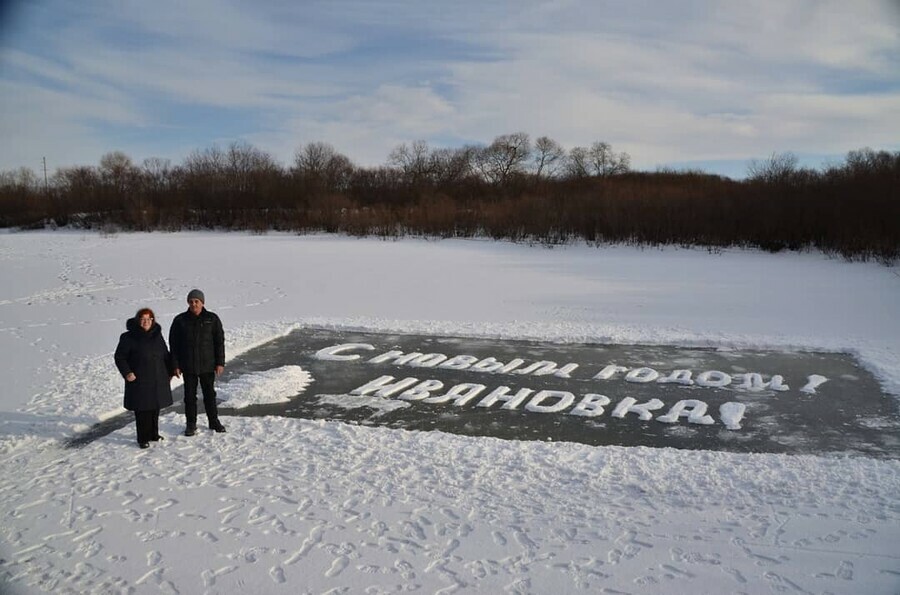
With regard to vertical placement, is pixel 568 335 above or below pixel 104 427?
above

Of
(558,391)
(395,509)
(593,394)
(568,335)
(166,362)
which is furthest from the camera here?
(568,335)

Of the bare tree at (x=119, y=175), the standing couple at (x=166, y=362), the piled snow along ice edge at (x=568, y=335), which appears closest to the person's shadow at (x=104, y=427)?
the standing couple at (x=166, y=362)

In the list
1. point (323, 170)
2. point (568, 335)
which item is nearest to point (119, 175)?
point (323, 170)

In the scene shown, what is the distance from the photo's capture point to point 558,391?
845 centimetres

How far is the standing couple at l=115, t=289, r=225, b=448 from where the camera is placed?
6500 millimetres

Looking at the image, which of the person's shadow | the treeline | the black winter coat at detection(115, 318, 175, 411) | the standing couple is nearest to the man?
the standing couple

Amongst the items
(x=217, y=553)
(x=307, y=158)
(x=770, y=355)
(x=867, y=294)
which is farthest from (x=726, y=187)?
(x=307, y=158)

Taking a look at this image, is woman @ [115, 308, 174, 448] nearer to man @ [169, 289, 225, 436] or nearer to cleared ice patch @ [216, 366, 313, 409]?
man @ [169, 289, 225, 436]

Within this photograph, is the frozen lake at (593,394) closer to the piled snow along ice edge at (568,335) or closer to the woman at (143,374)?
the piled snow along ice edge at (568,335)

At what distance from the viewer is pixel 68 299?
16859mm

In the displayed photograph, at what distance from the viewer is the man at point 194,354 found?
6812mm

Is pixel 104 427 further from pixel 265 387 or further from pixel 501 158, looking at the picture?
pixel 501 158

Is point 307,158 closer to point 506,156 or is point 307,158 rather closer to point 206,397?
point 506,156

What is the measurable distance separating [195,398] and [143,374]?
22.1 inches
